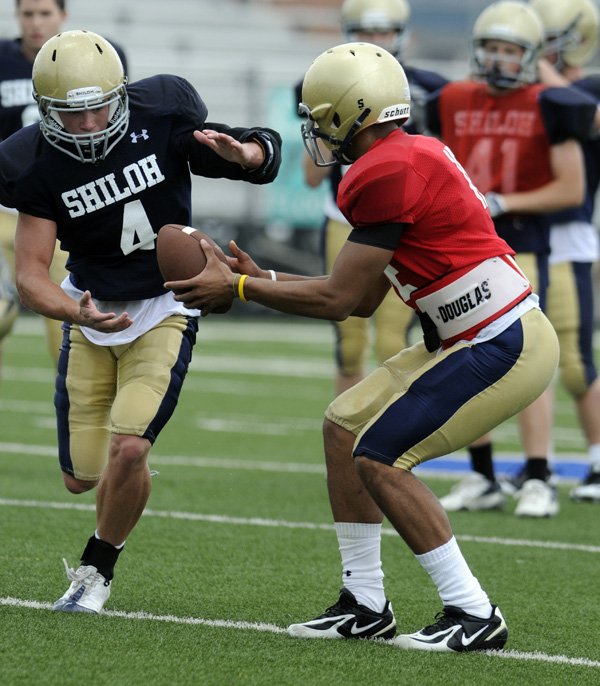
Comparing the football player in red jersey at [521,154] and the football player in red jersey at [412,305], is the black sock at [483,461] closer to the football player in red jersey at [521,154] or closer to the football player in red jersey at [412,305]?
the football player in red jersey at [521,154]

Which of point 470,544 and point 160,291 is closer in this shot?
point 160,291

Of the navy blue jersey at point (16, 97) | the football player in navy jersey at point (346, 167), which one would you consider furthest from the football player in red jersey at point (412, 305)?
the navy blue jersey at point (16, 97)

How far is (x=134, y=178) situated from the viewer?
3953 mm

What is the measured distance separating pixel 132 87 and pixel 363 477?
1416 mm

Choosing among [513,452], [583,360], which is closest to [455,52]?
[513,452]

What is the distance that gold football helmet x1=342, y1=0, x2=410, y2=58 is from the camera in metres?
6.41

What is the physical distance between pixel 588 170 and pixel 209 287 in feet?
11.2

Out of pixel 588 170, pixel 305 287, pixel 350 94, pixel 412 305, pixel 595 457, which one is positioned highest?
pixel 350 94

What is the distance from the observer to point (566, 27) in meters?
6.74

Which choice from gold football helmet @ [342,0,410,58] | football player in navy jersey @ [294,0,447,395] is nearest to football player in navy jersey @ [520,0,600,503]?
football player in navy jersey @ [294,0,447,395]

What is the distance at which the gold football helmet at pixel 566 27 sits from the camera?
6.73 m

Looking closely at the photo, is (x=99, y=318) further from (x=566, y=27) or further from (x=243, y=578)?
(x=566, y=27)

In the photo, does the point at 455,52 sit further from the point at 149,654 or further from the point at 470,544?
the point at 149,654

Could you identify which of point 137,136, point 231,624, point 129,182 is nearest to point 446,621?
point 231,624
